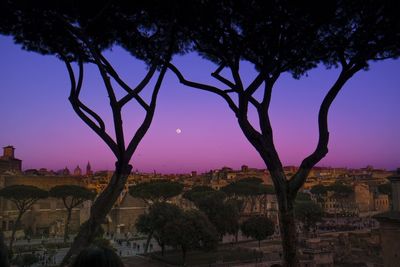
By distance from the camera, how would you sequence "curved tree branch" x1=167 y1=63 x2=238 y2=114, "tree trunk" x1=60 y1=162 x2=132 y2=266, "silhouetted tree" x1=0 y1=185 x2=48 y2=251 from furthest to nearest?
"silhouetted tree" x1=0 y1=185 x2=48 y2=251, "curved tree branch" x1=167 y1=63 x2=238 y2=114, "tree trunk" x1=60 y1=162 x2=132 y2=266

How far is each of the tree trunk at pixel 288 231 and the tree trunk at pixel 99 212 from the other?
7.27 feet

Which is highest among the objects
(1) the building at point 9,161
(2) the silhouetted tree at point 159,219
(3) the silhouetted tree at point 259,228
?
(1) the building at point 9,161

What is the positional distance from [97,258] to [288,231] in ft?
13.7

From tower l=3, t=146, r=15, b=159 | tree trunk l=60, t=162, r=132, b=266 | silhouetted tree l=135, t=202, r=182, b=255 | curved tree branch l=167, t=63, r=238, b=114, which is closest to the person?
tree trunk l=60, t=162, r=132, b=266

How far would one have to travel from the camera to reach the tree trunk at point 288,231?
543cm

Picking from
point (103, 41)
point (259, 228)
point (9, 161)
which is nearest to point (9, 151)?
point (9, 161)

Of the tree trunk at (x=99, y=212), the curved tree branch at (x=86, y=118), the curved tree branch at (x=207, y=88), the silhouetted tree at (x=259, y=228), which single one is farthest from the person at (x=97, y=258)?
the silhouetted tree at (x=259, y=228)

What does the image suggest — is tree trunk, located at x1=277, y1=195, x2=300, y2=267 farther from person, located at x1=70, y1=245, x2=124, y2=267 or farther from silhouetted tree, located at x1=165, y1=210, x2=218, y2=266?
silhouetted tree, located at x1=165, y1=210, x2=218, y2=266

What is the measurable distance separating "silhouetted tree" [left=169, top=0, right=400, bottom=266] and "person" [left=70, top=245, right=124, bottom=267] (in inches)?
162

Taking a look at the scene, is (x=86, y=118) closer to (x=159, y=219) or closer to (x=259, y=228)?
(x=159, y=219)

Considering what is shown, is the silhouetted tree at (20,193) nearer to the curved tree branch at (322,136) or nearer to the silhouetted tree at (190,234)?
the silhouetted tree at (190,234)

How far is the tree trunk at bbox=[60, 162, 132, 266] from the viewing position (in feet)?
17.1

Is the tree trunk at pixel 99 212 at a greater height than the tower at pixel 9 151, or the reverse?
the tower at pixel 9 151

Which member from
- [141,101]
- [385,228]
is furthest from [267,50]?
[385,228]
